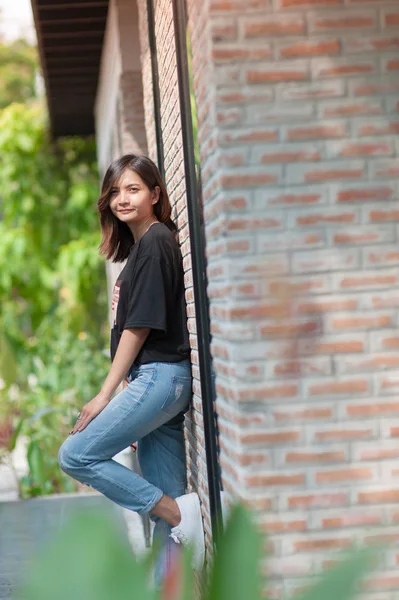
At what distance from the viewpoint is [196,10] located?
3.02m

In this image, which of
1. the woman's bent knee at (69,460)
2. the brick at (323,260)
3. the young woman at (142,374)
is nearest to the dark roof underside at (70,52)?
the young woman at (142,374)

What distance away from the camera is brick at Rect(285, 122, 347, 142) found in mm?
2816

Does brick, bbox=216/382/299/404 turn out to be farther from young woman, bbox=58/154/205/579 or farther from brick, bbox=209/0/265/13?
brick, bbox=209/0/265/13

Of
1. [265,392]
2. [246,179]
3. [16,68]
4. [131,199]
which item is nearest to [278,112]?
[246,179]

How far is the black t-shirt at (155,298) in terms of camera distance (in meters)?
3.58

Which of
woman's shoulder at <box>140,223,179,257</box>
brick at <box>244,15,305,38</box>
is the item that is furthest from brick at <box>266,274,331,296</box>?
woman's shoulder at <box>140,223,179,257</box>

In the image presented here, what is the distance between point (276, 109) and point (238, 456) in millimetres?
988

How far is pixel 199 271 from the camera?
3.45 meters

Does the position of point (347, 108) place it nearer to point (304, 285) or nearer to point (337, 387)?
point (304, 285)

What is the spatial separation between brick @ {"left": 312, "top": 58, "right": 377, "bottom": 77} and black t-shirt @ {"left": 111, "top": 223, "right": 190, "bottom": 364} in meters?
1.10

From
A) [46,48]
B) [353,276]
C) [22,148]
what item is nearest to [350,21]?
[353,276]

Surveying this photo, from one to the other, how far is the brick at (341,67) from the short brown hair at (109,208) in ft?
3.97

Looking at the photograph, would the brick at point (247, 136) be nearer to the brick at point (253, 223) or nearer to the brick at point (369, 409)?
the brick at point (253, 223)

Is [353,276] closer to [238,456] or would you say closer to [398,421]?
[398,421]
